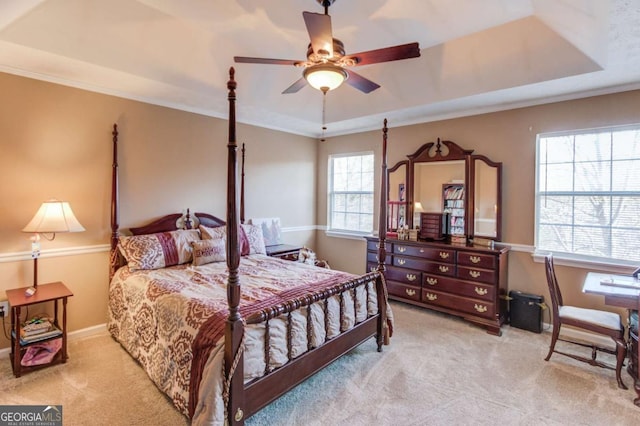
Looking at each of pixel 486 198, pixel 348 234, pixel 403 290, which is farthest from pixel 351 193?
pixel 486 198

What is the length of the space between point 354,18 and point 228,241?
2.31 meters

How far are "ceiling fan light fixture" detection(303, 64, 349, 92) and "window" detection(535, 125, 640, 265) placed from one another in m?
2.80

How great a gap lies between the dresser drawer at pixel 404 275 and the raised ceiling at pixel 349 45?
6.95 ft

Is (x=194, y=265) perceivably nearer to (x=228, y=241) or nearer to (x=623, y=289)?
(x=228, y=241)

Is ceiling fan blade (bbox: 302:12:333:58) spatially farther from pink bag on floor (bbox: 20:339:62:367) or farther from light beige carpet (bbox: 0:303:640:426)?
pink bag on floor (bbox: 20:339:62:367)

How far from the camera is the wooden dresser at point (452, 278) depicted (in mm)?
3604

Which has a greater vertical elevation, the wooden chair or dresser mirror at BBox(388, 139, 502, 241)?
dresser mirror at BBox(388, 139, 502, 241)

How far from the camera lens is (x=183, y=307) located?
2328 millimetres

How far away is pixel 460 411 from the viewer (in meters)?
2.27

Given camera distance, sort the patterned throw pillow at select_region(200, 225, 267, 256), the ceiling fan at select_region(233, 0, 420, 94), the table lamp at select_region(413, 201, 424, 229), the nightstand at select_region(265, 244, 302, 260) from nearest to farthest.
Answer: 1. the ceiling fan at select_region(233, 0, 420, 94)
2. the patterned throw pillow at select_region(200, 225, 267, 256)
3. the nightstand at select_region(265, 244, 302, 260)
4. the table lamp at select_region(413, 201, 424, 229)

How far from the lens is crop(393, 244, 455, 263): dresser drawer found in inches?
154

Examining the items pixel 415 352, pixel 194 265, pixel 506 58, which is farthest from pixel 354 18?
pixel 415 352

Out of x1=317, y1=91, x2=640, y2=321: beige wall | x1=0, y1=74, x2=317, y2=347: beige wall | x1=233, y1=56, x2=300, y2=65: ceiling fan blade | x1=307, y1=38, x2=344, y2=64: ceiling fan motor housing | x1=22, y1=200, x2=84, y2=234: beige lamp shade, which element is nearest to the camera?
x1=307, y1=38, x2=344, y2=64: ceiling fan motor housing
